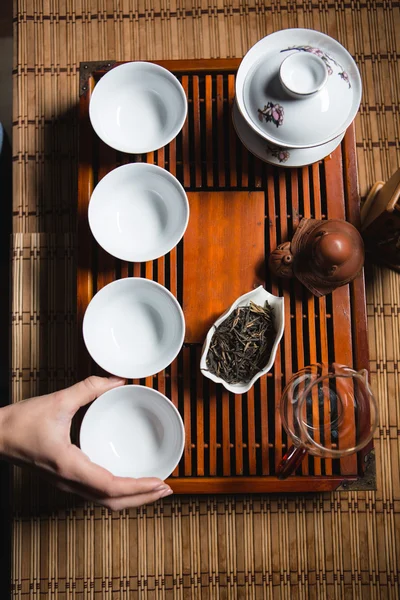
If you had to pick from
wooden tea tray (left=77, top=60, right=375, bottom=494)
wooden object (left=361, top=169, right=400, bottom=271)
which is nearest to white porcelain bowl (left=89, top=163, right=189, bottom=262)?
wooden tea tray (left=77, top=60, right=375, bottom=494)

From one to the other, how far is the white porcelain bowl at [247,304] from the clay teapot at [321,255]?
65 millimetres

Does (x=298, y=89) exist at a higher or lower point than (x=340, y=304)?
higher

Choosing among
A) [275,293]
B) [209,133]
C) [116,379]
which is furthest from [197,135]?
[116,379]

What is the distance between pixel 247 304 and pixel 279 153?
0.32m

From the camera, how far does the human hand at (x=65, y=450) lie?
99 centimetres

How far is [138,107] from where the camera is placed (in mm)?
1112

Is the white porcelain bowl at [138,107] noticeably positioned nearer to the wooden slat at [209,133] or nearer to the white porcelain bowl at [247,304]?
the wooden slat at [209,133]

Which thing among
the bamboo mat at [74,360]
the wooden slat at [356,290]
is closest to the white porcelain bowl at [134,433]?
the bamboo mat at [74,360]

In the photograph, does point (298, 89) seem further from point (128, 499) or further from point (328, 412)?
point (128, 499)

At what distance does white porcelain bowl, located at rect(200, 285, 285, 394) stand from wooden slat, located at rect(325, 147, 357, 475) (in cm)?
15

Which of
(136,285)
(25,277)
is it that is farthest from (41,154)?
(136,285)

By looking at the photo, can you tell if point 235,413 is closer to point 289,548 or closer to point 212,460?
point 212,460

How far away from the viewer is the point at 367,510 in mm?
1272

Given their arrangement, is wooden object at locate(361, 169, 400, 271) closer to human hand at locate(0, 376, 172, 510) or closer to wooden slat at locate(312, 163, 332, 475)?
wooden slat at locate(312, 163, 332, 475)
